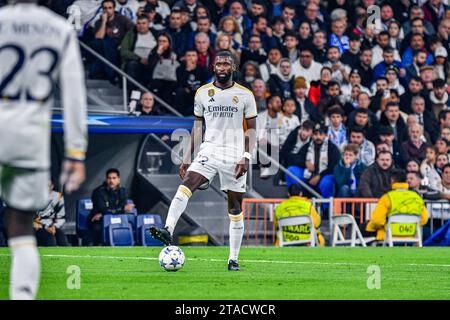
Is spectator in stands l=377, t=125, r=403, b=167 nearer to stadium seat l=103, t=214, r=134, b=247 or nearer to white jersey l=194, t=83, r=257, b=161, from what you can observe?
stadium seat l=103, t=214, r=134, b=247

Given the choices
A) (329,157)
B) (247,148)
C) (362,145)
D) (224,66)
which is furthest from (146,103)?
(224,66)

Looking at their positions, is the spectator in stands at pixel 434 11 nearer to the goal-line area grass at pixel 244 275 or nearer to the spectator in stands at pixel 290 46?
the spectator in stands at pixel 290 46

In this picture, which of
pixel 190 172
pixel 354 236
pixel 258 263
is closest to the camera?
pixel 190 172

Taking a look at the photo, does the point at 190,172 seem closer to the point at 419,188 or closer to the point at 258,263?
the point at 258,263

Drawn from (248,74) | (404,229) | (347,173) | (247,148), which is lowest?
(404,229)

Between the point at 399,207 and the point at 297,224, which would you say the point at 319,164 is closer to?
the point at 297,224

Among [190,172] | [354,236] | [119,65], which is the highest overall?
[119,65]

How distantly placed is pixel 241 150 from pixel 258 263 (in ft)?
6.25

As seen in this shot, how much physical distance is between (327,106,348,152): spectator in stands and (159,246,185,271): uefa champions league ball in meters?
10.4

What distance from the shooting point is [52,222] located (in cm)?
2123

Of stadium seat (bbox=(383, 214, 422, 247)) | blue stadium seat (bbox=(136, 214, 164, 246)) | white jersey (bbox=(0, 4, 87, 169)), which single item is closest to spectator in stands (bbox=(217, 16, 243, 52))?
blue stadium seat (bbox=(136, 214, 164, 246))

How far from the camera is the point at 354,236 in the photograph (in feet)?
73.7

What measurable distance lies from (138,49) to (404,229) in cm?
637
